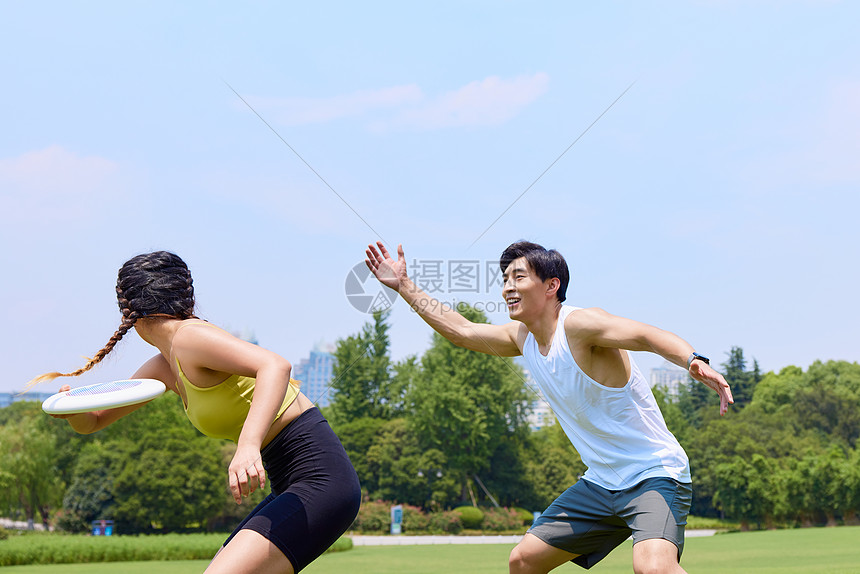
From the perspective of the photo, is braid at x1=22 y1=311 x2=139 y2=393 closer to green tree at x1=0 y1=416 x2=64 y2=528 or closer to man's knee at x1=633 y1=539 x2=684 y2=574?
man's knee at x1=633 y1=539 x2=684 y2=574

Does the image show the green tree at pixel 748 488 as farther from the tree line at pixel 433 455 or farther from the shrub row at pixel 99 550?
the shrub row at pixel 99 550

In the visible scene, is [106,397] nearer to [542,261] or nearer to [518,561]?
[542,261]

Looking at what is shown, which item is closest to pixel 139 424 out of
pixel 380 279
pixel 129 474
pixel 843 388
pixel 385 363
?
pixel 129 474

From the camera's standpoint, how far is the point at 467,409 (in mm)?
47156

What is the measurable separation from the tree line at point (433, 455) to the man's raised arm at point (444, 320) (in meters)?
31.3

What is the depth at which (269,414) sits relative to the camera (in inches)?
127

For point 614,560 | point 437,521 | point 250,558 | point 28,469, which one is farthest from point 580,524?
point 28,469

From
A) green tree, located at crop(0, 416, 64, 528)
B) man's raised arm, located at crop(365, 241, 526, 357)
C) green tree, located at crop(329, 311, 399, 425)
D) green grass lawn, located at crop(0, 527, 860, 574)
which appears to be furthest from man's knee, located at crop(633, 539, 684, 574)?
green tree, located at crop(329, 311, 399, 425)

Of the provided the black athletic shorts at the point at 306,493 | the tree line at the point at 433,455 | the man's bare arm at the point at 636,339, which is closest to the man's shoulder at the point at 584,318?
the man's bare arm at the point at 636,339

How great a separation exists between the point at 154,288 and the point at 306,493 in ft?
4.03

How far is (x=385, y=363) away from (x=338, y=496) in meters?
55.9

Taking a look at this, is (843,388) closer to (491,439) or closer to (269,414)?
(491,439)

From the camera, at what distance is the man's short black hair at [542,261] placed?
5293 millimetres

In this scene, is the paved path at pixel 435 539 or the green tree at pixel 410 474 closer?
the paved path at pixel 435 539
